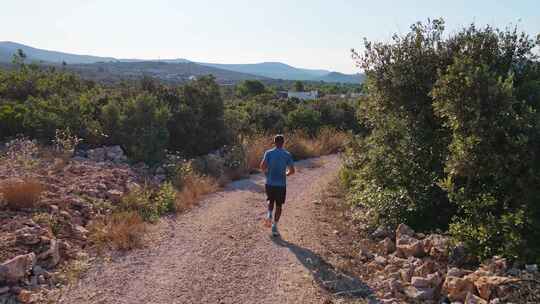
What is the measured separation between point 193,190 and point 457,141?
6112mm

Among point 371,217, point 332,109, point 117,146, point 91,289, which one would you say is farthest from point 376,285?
point 332,109

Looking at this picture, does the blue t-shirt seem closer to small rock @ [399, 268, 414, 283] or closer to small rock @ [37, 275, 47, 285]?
small rock @ [399, 268, 414, 283]

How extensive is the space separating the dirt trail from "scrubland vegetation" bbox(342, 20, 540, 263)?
1800mm

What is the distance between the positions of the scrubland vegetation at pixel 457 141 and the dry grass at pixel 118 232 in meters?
4.18

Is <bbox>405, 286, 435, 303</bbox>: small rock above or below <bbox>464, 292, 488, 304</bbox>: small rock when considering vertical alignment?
below

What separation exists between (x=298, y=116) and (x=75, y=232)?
15.1 metres

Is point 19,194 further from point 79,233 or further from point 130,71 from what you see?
point 130,71

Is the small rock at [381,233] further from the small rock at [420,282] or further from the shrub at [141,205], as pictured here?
the shrub at [141,205]

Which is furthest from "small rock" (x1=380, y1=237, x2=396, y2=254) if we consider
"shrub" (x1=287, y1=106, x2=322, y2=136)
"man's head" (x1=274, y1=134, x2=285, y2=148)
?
"shrub" (x1=287, y1=106, x2=322, y2=136)

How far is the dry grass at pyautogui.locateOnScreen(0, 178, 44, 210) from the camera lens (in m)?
7.19

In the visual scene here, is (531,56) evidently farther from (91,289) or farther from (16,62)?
(16,62)

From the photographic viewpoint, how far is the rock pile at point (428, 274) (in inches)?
203

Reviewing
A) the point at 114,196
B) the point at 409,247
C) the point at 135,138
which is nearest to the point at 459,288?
the point at 409,247

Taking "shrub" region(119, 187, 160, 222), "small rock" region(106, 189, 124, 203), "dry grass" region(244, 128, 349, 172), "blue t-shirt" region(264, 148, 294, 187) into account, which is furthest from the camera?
"dry grass" region(244, 128, 349, 172)
